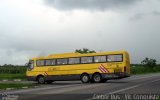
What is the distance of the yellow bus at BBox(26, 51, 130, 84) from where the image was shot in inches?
1526

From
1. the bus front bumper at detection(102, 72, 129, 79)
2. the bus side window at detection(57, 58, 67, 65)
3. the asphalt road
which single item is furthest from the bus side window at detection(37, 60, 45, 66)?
the asphalt road

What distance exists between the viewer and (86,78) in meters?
40.2

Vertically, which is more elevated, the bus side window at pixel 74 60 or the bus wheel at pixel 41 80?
the bus side window at pixel 74 60

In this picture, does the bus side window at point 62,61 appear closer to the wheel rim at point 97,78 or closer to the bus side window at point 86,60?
the bus side window at point 86,60

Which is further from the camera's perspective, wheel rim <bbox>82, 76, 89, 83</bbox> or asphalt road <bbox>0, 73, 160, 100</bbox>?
wheel rim <bbox>82, 76, 89, 83</bbox>

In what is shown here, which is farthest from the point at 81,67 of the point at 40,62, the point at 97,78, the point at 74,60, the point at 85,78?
the point at 40,62

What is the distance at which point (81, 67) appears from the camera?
133 ft

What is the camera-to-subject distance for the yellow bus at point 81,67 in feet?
127

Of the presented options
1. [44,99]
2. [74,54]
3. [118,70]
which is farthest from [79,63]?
[44,99]

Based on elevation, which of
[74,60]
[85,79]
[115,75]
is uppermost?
[74,60]

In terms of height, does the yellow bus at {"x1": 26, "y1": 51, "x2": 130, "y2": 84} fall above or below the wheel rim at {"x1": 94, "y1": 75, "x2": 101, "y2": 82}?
above

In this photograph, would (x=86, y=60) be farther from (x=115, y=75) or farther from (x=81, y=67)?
(x=115, y=75)

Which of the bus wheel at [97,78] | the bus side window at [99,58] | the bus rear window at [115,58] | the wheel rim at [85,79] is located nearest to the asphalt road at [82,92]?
the bus rear window at [115,58]

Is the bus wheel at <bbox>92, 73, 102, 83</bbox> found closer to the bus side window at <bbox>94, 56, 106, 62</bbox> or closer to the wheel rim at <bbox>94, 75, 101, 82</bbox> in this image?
the wheel rim at <bbox>94, 75, 101, 82</bbox>
